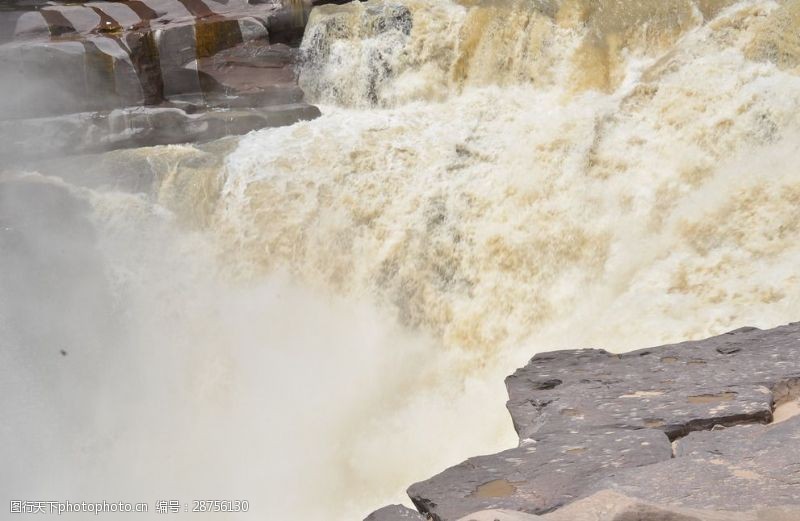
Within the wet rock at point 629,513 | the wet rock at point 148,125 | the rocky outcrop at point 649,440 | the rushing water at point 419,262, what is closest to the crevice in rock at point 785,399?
the rocky outcrop at point 649,440

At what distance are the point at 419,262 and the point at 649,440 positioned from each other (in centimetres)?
454

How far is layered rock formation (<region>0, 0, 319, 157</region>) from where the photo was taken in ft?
30.9

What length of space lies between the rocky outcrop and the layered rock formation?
19.8ft

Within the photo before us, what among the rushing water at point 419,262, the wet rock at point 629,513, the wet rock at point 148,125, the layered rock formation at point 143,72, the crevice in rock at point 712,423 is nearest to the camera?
the wet rock at point 629,513

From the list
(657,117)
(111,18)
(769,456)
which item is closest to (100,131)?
(111,18)

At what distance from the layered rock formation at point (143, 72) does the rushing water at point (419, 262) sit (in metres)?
0.51

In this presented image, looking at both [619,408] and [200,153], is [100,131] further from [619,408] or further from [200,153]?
[619,408]

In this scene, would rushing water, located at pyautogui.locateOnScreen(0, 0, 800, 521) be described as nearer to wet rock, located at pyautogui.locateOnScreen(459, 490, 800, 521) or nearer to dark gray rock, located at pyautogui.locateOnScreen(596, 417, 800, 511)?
dark gray rock, located at pyautogui.locateOnScreen(596, 417, 800, 511)

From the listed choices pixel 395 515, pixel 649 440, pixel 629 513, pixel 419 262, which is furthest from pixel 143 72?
→ pixel 629 513

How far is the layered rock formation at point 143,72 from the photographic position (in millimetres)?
9414

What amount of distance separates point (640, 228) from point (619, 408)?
370 centimetres

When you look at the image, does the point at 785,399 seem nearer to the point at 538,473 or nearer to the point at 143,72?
the point at 538,473

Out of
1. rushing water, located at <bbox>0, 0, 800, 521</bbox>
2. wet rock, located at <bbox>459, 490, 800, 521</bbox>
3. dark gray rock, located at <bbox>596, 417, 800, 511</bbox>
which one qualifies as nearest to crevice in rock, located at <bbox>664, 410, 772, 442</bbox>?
dark gray rock, located at <bbox>596, 417, 800, 511</bbox>

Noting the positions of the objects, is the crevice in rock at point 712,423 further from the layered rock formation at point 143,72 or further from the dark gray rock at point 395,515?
the layered rock formation at point 143,72
